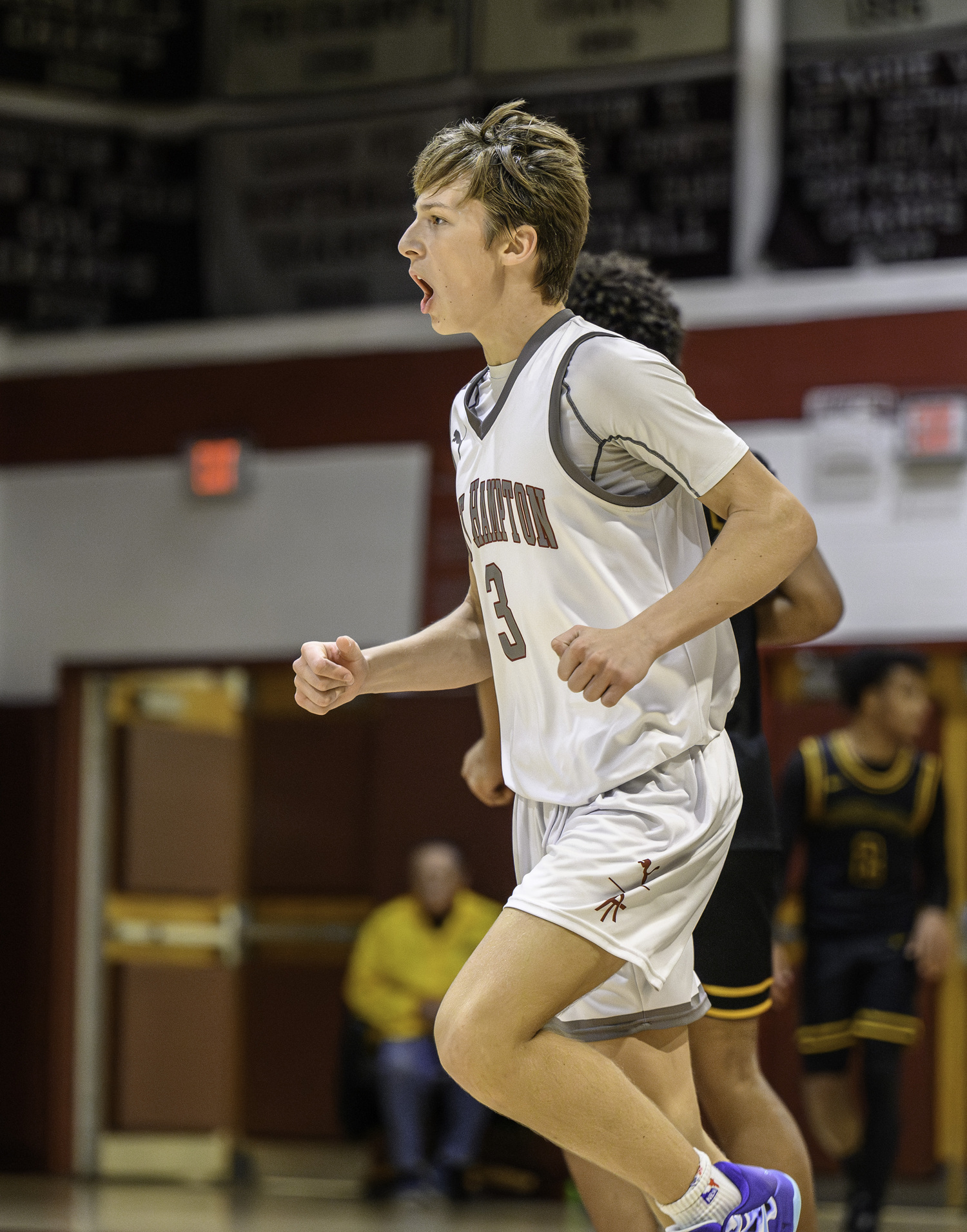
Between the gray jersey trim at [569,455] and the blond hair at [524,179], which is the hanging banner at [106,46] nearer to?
the blond hair at [524,179]

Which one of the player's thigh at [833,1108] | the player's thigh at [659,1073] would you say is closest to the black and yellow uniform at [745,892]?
the player's thigh at [659,1073]

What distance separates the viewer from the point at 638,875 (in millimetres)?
2285

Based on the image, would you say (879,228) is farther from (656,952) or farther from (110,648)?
(656,952)

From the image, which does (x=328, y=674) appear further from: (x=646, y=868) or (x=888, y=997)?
(x=888, y=997)

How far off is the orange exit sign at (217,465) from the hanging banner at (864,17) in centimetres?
294

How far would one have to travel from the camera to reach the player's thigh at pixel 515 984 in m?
2.22

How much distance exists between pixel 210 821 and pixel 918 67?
458cm

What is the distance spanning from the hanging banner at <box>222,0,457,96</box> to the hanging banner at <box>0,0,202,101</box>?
0.69ft

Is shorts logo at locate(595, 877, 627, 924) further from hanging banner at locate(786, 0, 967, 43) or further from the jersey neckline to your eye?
hanging banner at locate(786, 0, 967, 43)

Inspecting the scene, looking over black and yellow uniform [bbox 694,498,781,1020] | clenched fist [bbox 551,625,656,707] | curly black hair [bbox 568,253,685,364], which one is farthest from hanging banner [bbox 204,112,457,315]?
clenched fist [bbox 551,625,656,707]

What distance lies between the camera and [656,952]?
234 centimetres

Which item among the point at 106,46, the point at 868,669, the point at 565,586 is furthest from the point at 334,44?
the point at 565,586

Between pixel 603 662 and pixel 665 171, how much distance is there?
5094 millimetres

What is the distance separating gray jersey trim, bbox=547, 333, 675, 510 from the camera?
93.6 inches
